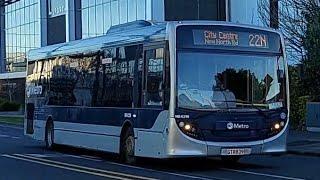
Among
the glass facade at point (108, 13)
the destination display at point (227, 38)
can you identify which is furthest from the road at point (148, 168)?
the glass facade at point (108, 13)

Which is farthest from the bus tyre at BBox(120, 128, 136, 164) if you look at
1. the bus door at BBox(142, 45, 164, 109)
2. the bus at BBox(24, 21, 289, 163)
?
the bus door at BBox(142, 45, 164, 109)

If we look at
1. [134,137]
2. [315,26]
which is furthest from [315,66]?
[134,137]

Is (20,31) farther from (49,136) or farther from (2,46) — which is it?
(49,136)

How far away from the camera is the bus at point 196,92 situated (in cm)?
1509

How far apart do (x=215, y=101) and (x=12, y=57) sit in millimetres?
71545

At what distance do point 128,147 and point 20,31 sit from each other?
221ft

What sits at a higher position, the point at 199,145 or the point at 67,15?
the point at 67,15

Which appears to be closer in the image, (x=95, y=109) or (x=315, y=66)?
(x=95, y=109)

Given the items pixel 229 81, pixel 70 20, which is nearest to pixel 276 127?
pixel 229 81

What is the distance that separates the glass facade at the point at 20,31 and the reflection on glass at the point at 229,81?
61812 millimetres

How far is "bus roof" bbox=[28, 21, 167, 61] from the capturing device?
16.2m

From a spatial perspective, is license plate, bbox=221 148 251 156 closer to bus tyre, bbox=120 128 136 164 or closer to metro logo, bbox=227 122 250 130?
metro logo, bbox=227 122 250 130

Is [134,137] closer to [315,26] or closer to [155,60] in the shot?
[155,60]

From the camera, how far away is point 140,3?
180 feet
